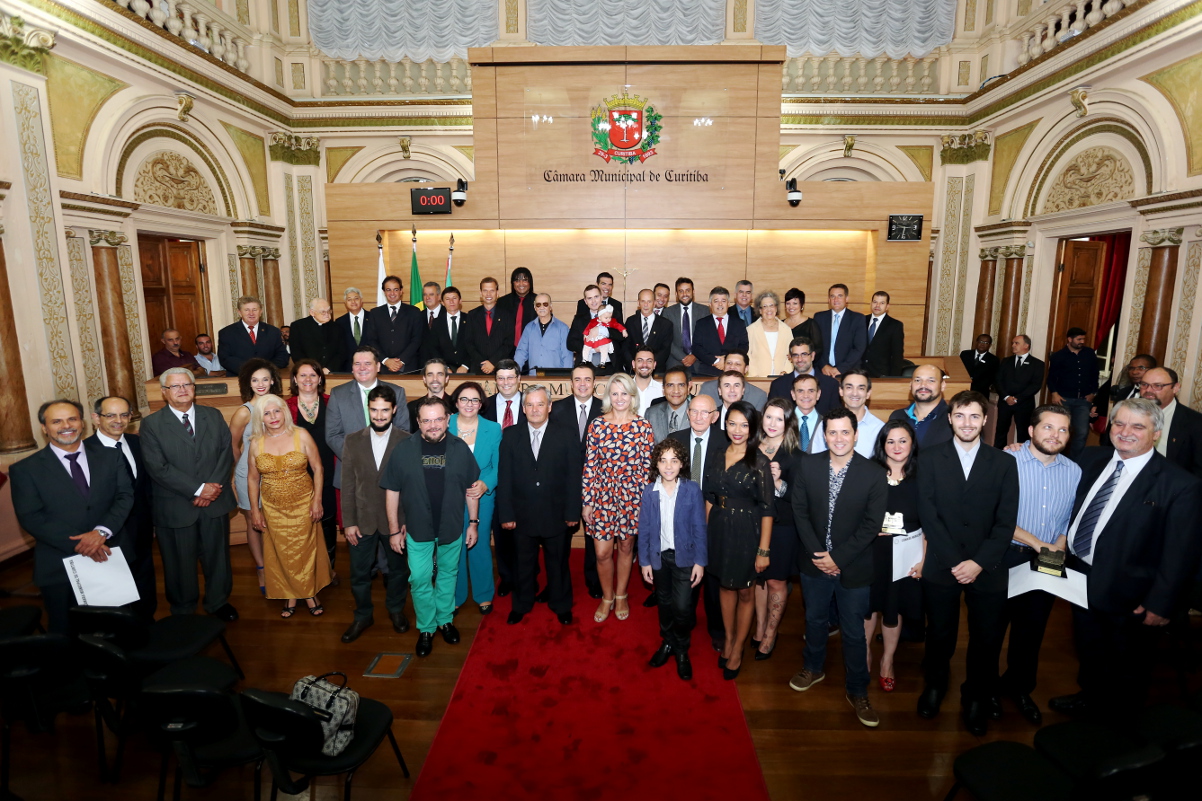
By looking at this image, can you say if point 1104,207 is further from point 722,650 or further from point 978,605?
point 722,650

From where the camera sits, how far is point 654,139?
745 cm

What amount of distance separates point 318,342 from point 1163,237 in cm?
897

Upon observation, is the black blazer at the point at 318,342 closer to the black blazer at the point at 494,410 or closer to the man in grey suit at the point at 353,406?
the man in grey suit at the point at 353,406

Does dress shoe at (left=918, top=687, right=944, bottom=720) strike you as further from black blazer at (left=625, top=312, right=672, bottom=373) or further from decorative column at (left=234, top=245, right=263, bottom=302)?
decorative column at (left=234, top=245, right=263, bottom=302)

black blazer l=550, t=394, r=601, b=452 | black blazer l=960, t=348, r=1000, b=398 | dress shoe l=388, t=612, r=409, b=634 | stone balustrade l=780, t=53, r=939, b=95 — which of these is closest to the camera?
dress shoe l=388, t=612, r=409, b=634

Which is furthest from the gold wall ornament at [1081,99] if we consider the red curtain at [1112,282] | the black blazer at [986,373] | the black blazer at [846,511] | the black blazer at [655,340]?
the black blazer at [846,511]

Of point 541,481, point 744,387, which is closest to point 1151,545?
point 744,387

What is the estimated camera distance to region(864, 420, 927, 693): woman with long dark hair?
3.02 metres

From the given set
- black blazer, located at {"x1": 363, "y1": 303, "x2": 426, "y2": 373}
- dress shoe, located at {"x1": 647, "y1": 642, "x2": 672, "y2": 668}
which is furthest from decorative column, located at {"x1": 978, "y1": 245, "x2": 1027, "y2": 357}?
black blazer, located at {"x1": 363, "y1": 303, "x2": 426, "y2": 373}

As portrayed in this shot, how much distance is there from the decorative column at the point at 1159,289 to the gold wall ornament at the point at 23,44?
11672 millimetres

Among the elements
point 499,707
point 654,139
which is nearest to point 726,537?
point 499,707

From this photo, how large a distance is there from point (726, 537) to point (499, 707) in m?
1.54

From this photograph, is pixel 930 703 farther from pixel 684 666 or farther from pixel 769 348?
pixel 769 348

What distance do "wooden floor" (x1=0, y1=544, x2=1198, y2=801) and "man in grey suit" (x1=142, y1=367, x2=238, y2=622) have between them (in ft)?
1.48
